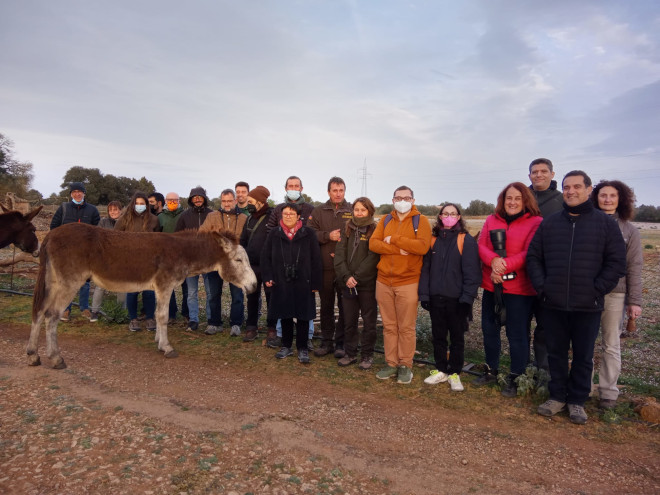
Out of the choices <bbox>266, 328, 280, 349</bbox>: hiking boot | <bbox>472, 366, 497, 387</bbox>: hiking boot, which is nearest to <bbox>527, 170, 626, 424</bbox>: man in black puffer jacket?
<bbox>472, 366, 497, 387</bbox>: hiking boot

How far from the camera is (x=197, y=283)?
8.73m

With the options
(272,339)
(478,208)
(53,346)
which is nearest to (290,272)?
(272,339)

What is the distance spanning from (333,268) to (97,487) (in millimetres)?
4627

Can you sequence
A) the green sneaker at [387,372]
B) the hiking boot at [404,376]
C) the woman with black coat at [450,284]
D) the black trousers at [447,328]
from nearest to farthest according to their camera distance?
the woman with black coat at [450,284] → the black trousers at [447,328] → the hiking boot at [404,376] → the green sneaker at [387,372]

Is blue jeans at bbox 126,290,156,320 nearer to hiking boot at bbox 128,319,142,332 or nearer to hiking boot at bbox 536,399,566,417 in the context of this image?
hiking boot at bbox 128,319,142,332

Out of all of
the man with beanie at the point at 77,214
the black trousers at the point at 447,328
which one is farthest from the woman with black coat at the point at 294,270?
the man with beanie at the point at 77,214

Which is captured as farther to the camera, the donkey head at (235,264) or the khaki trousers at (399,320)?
the donkey head at (235,264)

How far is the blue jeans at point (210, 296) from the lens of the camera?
873 centimetres

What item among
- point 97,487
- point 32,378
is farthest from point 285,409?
point 32,378

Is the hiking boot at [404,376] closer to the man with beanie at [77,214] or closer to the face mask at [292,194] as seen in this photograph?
the face mask at [292,194]

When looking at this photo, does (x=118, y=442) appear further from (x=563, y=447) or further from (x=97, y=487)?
(x=563, y=447)

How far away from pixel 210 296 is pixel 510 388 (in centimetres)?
614

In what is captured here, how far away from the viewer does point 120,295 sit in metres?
9.86

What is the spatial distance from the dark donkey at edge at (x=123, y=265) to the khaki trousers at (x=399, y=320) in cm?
290
